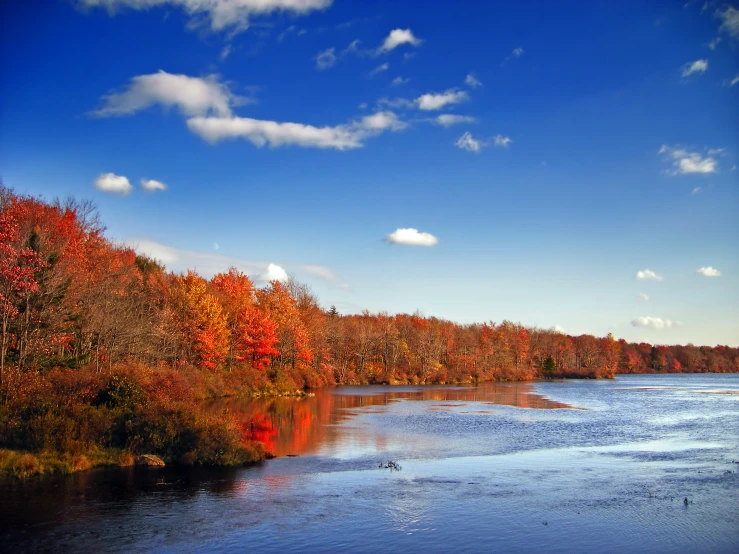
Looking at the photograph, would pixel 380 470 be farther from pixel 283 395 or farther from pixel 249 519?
pixel 283 395

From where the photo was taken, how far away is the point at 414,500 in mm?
19703

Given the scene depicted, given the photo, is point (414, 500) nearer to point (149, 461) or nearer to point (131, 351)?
point (149, 461)

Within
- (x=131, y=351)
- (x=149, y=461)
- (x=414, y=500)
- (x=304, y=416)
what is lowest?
(x=414, y=500)

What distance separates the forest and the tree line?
0.52ft

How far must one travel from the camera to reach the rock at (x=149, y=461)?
24.3 metres

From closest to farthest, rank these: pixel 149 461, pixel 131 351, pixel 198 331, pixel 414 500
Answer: pixel 414 500 → pixel 149 461 → pixel 131 351 → pixel 198 331

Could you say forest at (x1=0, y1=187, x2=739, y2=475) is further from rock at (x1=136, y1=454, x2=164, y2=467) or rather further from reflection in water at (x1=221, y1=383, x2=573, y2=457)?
reflection in water at (x1=221, y1=383, x2=573, y2=457)

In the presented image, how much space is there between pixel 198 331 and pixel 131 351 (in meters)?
13.4

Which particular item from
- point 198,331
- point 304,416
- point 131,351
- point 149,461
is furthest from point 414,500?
point 198,331

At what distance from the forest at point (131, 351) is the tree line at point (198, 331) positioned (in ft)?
0.52

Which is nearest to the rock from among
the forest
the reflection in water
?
the forest

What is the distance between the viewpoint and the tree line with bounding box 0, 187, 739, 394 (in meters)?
30.6

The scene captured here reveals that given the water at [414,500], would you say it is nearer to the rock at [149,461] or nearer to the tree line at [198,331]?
the rock at [149,461]

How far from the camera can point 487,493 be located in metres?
20.7
